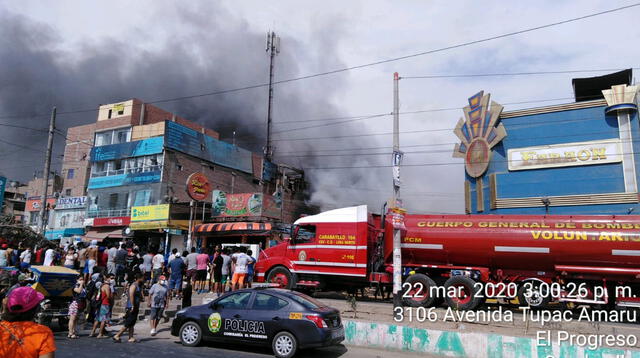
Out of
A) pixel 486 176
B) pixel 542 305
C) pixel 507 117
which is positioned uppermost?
pixel 507 117

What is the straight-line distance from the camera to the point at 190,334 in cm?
1011

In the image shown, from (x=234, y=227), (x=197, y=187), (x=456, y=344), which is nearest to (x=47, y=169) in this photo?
(x=197, y=187)

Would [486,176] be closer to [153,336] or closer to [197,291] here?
[197,291]

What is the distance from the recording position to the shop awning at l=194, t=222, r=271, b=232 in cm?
2987

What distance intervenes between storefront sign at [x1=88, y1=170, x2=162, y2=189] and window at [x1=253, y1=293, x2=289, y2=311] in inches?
1199

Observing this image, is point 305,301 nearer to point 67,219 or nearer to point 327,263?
point 327,263

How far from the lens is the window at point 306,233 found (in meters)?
16.0

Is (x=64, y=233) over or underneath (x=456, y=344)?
over

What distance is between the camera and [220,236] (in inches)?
1282

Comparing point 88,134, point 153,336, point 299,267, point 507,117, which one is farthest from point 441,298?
point 88,134

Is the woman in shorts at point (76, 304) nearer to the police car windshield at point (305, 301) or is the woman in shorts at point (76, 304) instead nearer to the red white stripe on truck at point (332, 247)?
the police car windshield at point (305, 301)

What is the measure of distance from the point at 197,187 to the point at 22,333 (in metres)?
28.0

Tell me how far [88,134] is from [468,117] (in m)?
41.3

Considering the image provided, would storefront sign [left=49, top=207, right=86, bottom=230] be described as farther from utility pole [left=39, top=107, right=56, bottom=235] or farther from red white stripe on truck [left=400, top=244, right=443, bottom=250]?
red white stripe on truck [left=400, top=244, right=443, bottom=250]
